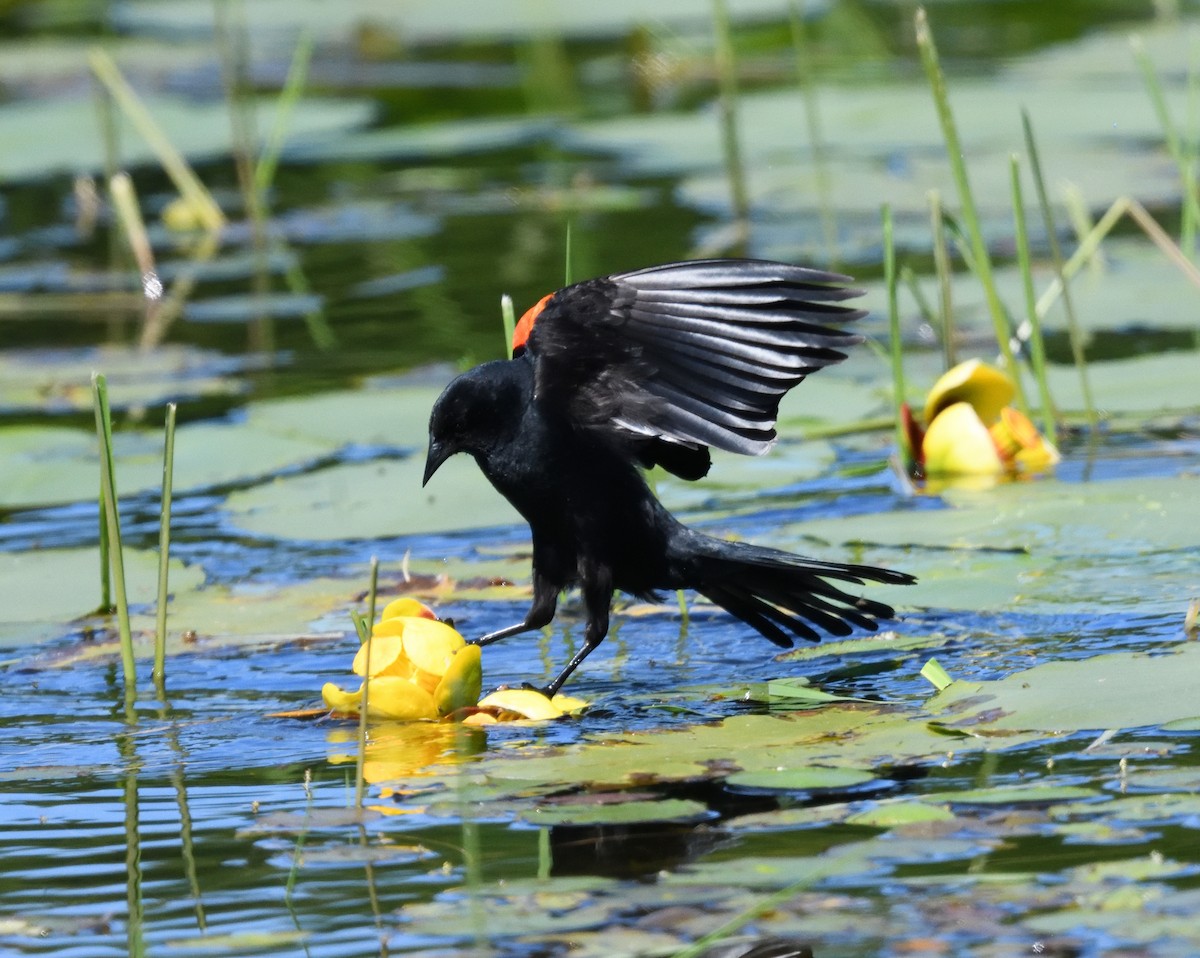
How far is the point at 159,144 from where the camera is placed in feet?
28.0

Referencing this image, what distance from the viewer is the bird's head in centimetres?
388

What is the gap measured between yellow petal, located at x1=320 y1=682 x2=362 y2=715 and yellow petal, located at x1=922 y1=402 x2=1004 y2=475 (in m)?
2.20

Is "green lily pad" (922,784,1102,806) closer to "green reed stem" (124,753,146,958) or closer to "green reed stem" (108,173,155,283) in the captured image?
"green reed stem" (124,753,146,958)

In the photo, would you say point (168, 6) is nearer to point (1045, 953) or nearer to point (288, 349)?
point (288, 349)

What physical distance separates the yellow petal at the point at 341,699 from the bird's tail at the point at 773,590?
0.79m

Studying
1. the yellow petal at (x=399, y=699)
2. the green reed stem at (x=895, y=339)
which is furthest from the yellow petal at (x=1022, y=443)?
the yellow petal at (x=399, y=699)

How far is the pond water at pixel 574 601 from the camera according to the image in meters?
2.60

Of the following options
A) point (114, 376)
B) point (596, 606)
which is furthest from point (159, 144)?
point (596, 606)

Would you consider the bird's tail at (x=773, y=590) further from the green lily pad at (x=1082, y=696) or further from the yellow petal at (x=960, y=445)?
the yellow petal at (x=960, y=445)

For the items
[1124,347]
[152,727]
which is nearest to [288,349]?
[1124,347]

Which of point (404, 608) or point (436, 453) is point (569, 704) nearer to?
point (404, 608)

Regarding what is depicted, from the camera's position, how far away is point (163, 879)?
2779 millimetres

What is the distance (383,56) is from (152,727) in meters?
12.5

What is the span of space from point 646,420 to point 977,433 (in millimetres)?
1755
